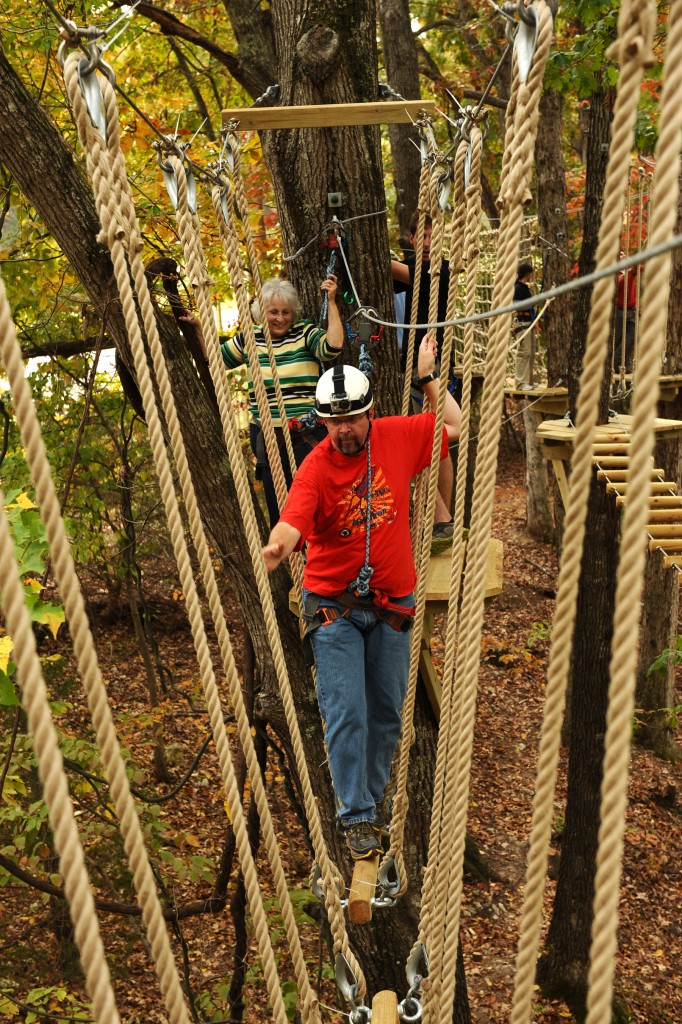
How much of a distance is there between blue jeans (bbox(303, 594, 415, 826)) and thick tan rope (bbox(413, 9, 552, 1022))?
0.94 metres

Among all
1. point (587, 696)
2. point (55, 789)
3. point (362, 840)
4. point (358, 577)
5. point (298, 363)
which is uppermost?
point (298, 363)

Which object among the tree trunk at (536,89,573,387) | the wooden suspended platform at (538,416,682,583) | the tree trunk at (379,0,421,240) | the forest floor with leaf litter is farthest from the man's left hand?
the tree trunk at (536,89,573,387)


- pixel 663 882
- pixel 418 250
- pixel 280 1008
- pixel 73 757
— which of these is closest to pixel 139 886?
pixel 280 1008

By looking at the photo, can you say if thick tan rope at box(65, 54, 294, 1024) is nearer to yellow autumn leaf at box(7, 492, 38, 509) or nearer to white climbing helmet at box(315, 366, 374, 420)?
white climbing helmet at box(315, 366, 374, 420)

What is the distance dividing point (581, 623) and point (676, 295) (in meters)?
2.46

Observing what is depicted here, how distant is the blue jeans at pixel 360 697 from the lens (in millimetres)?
2473

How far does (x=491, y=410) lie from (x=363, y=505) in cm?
114

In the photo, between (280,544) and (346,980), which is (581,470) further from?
(346,980)

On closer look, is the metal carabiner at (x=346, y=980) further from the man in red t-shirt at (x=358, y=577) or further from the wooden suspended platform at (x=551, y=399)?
the wooden suspended platform at (x=551, y=399)

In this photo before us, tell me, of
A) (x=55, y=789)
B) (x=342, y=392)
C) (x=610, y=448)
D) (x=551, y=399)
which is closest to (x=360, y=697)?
(x=342, y=392)

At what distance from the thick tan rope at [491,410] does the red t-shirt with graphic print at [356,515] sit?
3.30 ft

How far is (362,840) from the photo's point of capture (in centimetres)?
253

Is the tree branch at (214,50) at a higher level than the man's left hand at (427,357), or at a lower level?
higher

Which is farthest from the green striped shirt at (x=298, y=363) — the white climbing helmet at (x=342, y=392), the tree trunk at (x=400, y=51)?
the tree trunk at (x=400, y=51)
